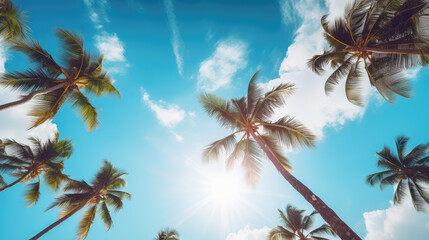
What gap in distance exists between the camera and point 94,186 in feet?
40.5

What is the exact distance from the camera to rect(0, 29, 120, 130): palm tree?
25.4ft

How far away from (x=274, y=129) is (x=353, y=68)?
207 inches

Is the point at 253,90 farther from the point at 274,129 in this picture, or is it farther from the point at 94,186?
the point at 94,186

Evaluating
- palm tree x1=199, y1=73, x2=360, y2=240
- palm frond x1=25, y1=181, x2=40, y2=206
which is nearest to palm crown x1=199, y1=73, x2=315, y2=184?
palm tree x1=199, y1=73, x2=360, y2=240

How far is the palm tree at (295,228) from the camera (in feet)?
44.0

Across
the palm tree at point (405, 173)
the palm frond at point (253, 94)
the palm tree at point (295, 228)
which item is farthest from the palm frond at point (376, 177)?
the palm frond at point (253, 94)

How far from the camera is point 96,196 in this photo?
Answer: 1208 cm

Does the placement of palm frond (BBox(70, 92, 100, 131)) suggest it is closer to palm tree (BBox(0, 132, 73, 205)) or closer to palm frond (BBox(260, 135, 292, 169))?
palm tree (BBox(0, 132, 73, 205))

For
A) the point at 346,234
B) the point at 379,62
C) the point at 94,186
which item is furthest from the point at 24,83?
the point at 379,62

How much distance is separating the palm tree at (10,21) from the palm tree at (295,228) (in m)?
18.6

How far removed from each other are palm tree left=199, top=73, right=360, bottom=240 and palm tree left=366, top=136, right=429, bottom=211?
12.2 meters

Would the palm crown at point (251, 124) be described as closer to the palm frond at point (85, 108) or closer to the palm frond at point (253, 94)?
the palm frond at point (253, 94)

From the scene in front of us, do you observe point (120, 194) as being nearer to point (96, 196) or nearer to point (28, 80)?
point (96, 196)

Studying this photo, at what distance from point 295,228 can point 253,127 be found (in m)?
10.7
